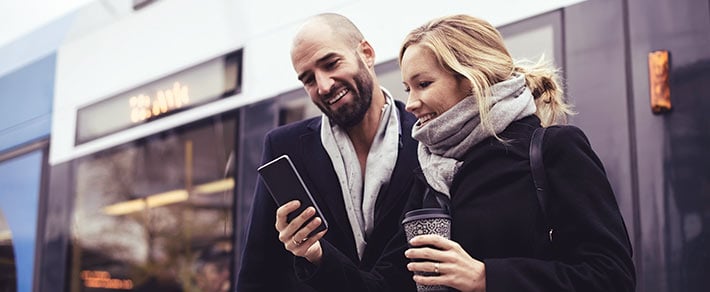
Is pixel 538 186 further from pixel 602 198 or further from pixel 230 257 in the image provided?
pixel 230 257

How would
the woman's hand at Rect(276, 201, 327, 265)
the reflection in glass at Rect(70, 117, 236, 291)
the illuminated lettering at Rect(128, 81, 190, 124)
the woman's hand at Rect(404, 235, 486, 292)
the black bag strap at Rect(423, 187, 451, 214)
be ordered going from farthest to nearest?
the illuminated lettering at Rect(128, 81, 190, 124)
the reflection in glass at Rect(70, 117, 236, 291)
the woman's hand at Rect(276, 201, 327, 265)
the black bag strap at Rect(423, 187, 451, 214)
the woman's hand at Rect(404, 235, 486, 292)

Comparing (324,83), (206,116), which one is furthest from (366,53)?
(206,116)

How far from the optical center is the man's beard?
189 cm

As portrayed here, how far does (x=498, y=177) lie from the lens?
1.38 m

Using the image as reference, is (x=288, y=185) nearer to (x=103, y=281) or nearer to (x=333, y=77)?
(x=333, y=77)

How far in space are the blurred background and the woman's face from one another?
63 cm

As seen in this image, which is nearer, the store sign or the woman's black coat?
the woman's black coat

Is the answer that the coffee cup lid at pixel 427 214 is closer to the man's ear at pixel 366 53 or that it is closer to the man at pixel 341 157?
the man at pixel 341 157

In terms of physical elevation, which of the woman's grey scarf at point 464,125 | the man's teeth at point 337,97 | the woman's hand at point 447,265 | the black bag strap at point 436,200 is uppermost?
the man's teeth at point 337,97

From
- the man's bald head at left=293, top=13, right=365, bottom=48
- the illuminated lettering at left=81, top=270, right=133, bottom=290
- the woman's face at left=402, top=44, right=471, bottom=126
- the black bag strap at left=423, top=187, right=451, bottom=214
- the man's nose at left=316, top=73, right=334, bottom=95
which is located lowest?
the illuminated lettering at left=81, top=270, right=133, bottom=290

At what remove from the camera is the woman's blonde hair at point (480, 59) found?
142 centimetres

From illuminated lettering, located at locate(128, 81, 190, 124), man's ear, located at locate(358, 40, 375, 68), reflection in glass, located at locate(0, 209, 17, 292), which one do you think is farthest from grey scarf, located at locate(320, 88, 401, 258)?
reflection in glass, located at locate(0, 209, 17, 292)

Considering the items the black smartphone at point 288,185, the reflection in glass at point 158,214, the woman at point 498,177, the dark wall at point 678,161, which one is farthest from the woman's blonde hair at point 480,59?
the reflection in glass at point 158,214

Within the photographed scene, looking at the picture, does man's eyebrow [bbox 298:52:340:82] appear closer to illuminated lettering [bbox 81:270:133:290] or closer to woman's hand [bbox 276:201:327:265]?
woman's hand [bbox 276:201:327:265]
